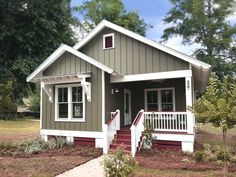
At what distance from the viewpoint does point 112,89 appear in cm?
1384

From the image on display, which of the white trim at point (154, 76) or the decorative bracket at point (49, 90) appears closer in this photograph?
the white trim at point (154, 76)

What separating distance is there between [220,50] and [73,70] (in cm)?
3037

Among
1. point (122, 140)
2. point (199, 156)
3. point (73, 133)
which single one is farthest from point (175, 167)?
point (73, 133)

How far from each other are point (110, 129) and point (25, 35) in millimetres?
21667

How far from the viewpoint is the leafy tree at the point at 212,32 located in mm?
37691

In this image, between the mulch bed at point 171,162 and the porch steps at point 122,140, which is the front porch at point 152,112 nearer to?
the porch steps at point 122,140

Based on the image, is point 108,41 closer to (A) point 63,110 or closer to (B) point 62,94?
(B) point 62,94

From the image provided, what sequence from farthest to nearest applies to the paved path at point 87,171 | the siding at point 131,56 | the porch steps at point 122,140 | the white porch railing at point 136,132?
the siding at point 131,56
the porch steps at point 122,140
the white porch railing at point 136,132
the paved path at point 87,171

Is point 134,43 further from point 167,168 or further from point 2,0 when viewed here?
point 2,0

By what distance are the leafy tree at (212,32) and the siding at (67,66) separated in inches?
1063

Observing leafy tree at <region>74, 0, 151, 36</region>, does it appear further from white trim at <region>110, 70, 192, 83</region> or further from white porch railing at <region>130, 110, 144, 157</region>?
white porch railing at <region>130, 110, 144, 157</region>

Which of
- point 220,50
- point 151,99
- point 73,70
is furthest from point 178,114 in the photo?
point 220,50

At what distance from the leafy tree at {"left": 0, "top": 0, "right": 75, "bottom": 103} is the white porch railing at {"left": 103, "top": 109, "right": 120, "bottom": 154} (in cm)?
1889

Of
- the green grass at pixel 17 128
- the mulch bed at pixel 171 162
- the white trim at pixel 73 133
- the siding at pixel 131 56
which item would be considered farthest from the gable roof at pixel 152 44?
the green grass at pixel 17 128
